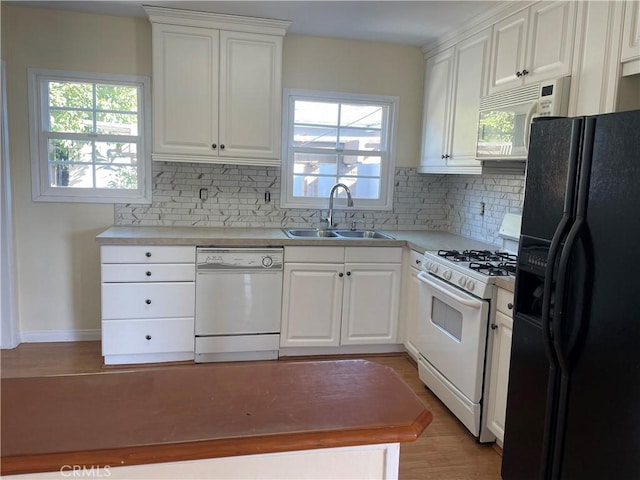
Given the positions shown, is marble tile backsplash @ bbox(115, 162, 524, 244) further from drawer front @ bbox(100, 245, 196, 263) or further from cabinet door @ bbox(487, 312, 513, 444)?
cabinet door @ bbox(487, 312, 513, 444)

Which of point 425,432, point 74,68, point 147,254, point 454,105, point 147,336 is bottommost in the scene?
point 425,432

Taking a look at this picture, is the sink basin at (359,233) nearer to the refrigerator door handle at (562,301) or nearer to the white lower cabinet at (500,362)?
the white lower cabinet at (500,362)

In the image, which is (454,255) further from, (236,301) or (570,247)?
(236,301)

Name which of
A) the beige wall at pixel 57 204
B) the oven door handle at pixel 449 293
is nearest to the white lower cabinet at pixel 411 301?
the oven door handle at pixel 449 293

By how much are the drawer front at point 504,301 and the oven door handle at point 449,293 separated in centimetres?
10

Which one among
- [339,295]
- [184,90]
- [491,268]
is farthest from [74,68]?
[491,268]

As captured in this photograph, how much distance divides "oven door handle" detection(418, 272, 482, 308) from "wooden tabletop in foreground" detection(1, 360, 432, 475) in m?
1.44

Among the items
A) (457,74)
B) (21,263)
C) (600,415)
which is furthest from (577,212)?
(21,263)

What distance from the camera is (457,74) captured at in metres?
3.36

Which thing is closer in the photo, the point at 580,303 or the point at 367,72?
the point at 580,303

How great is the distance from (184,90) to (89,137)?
85cm

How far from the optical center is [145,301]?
3.16m

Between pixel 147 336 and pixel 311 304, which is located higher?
pixel 311 304

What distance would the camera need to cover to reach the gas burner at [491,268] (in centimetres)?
241
